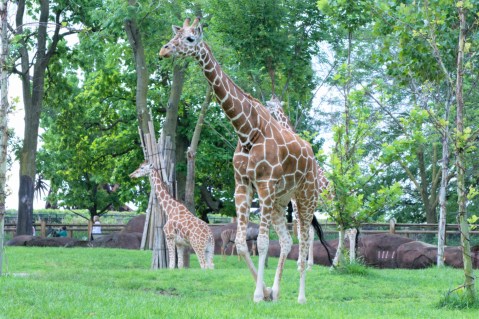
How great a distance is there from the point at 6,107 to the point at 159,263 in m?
7.33

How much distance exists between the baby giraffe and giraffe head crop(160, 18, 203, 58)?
332 inches

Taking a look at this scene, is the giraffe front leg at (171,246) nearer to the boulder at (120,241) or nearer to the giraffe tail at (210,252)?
the giraffe tail at (210,252)

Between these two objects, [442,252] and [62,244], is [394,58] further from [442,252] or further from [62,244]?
[62,244]

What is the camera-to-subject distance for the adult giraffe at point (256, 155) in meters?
10.7

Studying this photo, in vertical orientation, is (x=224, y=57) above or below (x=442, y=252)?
above

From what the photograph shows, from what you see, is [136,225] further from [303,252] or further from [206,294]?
[303,252]

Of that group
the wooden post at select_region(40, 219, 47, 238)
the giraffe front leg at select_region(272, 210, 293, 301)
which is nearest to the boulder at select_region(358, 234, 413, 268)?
the giraffe front leg at select_region(272, 210, 293, 301)

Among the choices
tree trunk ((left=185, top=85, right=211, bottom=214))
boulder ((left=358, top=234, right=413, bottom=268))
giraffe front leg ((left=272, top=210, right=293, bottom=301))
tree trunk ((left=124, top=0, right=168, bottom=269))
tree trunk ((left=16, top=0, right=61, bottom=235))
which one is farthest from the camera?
tree trunk ((left=16, top=0, right=61, bottom=235))

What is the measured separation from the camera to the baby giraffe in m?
18.7

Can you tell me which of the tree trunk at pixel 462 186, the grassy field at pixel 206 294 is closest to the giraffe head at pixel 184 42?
the grassy field at pixel 206 294

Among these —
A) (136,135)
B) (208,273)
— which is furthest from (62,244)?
(208,273)

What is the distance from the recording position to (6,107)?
1401 cm

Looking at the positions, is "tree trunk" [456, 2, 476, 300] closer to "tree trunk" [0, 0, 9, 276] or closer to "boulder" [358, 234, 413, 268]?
"tree trunk" [0, 0, 9, 276]

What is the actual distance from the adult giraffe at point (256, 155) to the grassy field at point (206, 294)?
0.83 m
